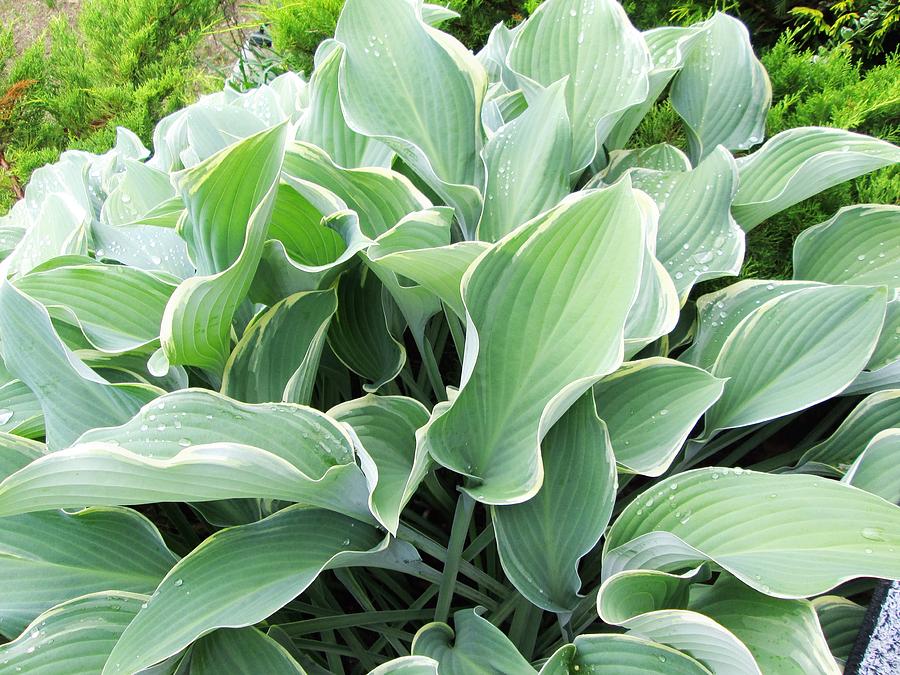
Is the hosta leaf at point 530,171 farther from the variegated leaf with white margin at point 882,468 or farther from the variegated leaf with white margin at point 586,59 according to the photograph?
the variegated leaf with white margin at point 882,468

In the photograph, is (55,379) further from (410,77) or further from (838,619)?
(838,619)

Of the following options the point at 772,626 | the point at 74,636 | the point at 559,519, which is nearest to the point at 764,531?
the point at 772,626

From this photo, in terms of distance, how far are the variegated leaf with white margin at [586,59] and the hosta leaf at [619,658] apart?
25.1 inches

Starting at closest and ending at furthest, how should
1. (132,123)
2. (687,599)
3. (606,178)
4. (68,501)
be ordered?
1. (68,501)
2. (687,599)
3. (606,178)
4. (132,123)

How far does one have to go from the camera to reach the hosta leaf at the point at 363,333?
979mm

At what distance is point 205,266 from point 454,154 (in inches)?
15.4

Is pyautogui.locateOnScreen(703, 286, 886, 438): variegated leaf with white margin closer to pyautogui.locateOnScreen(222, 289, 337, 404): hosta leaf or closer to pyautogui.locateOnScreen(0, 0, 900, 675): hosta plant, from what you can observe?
pyautogui.locateOnScreen(0, 0, 900, 675): hosta plant

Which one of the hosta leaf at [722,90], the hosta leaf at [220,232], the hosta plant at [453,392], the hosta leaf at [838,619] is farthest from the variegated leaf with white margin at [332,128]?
the hosta leaf at [838,619]

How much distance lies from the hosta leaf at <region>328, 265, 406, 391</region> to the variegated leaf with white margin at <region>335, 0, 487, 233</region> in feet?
0.56

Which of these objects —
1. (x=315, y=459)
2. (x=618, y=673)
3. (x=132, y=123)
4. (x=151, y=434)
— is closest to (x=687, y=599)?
(x=618, y=673)

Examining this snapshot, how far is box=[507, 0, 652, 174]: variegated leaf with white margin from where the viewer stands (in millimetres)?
1021

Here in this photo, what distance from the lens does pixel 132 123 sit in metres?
2.33

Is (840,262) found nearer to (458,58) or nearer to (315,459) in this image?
(458,58)

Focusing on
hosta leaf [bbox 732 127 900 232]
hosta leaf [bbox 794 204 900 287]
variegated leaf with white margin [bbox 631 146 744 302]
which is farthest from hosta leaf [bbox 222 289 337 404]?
hosta leaf [bbox 794 204 900 287]
